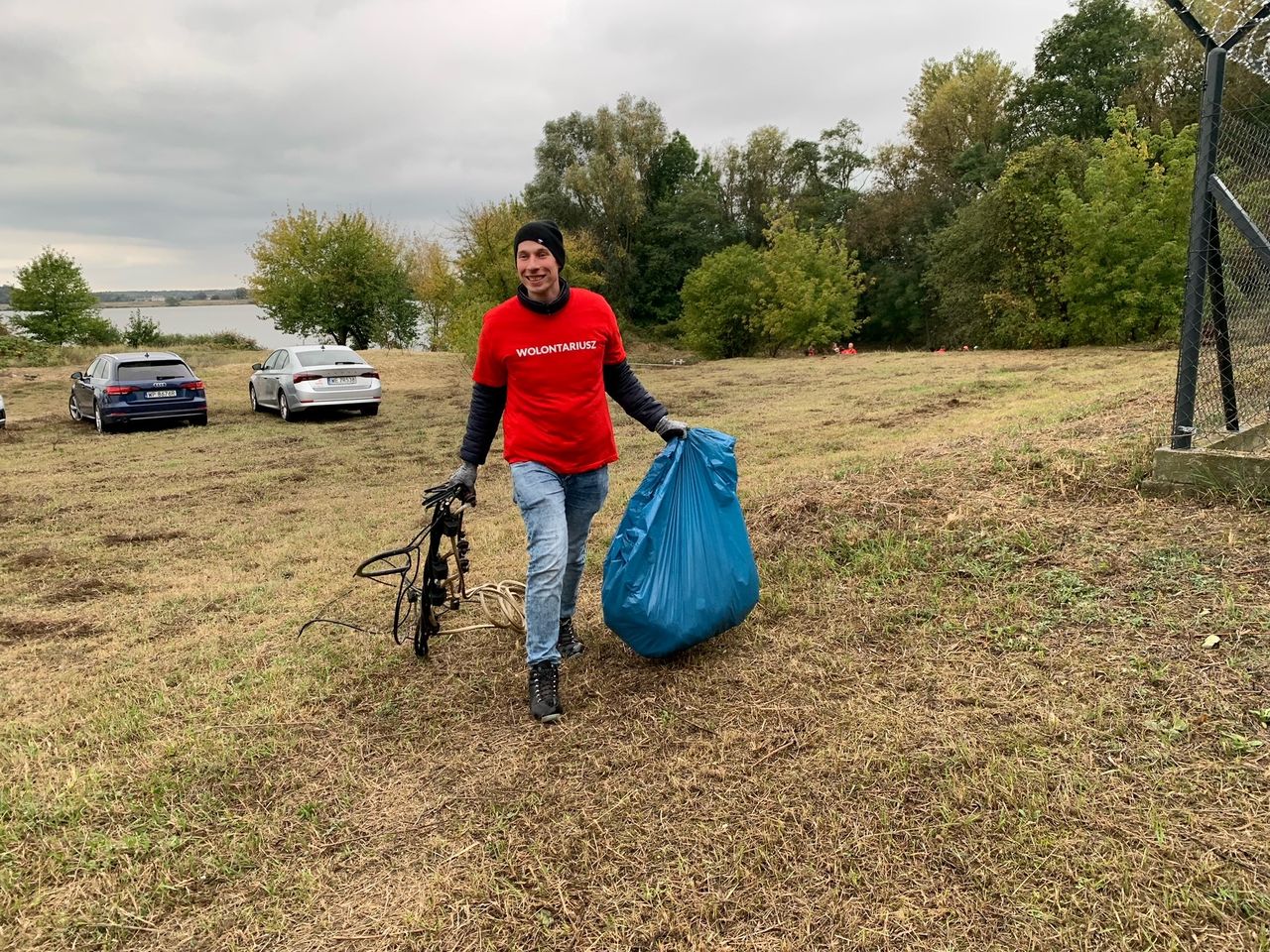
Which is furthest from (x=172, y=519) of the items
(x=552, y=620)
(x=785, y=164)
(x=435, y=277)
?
(x=785, y=164)

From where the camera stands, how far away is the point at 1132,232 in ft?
62.5

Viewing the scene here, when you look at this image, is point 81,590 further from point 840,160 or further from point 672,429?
point 840,160

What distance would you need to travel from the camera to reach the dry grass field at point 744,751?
1.90m

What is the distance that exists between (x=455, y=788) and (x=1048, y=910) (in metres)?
1.71

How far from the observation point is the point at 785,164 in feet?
148

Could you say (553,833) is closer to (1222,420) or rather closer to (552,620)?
(552,620)

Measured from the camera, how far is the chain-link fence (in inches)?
139

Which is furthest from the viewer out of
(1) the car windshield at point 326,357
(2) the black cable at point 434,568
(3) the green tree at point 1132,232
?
(3) the green tree at point 1132,232

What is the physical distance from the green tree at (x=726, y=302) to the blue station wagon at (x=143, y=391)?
78.3 feet

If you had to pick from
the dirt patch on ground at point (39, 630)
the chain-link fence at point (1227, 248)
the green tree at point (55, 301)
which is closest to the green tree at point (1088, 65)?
the chain-link fence at point (1227, 248)

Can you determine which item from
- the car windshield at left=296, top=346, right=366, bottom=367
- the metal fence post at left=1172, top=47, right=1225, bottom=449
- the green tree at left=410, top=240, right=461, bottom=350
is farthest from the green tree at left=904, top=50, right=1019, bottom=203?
the metal fence post at left=1172, top=47, right=1225, bottom=449

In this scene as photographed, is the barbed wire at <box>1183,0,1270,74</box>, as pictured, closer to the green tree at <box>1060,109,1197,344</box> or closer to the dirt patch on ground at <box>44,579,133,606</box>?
the dirt patch on ground at <box>44,579,133,606</box>

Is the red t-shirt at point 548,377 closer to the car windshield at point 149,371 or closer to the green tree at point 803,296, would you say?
the car windshield at point 149,371

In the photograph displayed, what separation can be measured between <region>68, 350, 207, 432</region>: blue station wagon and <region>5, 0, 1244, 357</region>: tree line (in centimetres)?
1131
